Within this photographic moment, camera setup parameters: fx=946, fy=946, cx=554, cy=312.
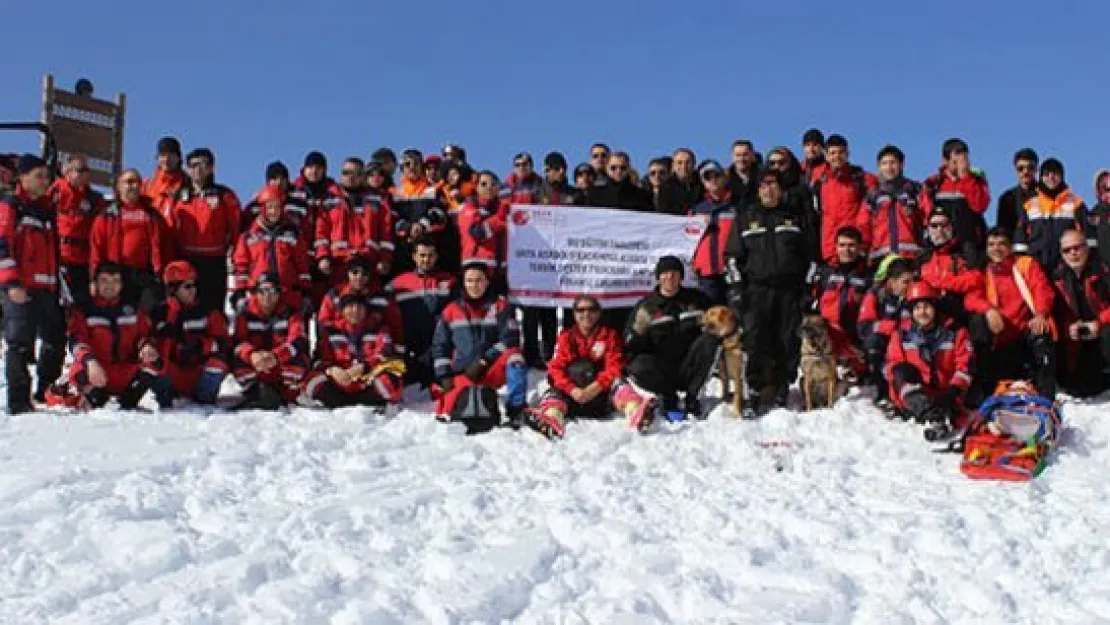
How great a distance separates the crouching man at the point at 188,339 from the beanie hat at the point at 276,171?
1491mm

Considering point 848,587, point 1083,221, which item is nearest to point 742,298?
point 1083,221

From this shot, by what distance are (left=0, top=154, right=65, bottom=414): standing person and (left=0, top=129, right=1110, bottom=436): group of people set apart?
19 mm

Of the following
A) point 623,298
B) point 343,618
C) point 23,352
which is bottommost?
point 343,618

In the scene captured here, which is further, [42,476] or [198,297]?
[198,297]

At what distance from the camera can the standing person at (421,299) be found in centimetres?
930

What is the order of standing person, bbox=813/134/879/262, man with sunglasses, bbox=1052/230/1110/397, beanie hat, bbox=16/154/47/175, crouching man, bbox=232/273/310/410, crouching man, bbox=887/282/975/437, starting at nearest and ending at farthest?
crouching man, bbox=887/282/975/437
beanie hat, bbox=16/154/47/175
man with sunglasses, bbox=1052/230/1110/397
crouching man, bbox=232/273/310/410
standing person, bbox=813/134/879/262

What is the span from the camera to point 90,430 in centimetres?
708

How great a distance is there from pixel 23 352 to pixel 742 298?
20.4ft

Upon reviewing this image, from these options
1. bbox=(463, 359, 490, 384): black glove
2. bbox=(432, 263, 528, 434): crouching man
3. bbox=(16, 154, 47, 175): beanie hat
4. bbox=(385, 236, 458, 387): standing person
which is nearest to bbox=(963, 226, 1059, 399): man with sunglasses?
bbox=(432, 263, 528, 434): crouching man

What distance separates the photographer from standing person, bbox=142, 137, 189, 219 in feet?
31.9

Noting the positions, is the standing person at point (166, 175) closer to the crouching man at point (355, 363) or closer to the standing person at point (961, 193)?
the crouching man at point (355, 363)

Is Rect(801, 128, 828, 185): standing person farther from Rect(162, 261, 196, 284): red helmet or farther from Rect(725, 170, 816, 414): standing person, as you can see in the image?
Rect(162, 261, 196, 284): red helmet

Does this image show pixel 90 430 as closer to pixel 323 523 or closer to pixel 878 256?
pixel 323 523

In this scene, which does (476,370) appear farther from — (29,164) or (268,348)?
(29,164)
